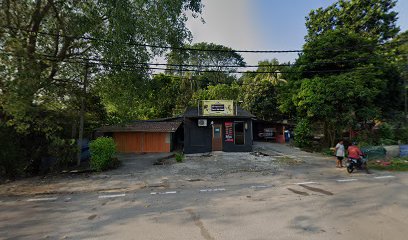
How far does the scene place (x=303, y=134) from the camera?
64.2 ft

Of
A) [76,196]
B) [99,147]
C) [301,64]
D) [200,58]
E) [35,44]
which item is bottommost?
[76,196]

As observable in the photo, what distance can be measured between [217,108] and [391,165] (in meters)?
11.1

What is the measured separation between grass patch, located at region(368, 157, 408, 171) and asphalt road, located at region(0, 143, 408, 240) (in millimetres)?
2538

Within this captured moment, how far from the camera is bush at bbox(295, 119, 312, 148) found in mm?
19406

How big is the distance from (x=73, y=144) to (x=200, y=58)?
41.6 m

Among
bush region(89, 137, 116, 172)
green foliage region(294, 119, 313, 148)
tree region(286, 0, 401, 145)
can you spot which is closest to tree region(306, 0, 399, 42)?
tree region(286, 0, 401, 145)

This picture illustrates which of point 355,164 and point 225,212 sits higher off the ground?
point 355,164

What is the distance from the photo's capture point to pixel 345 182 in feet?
30.6

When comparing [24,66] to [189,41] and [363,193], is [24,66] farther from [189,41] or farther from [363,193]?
[363,193]

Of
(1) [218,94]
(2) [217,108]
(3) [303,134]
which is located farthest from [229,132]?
(1) [218,94]

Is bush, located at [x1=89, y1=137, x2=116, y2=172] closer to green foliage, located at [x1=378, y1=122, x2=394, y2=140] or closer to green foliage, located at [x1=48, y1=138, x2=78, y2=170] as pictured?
green foliage, located at [x1=48, y1=138, x2=78, y2=170]

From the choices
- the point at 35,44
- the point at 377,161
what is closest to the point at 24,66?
the point at 35,44

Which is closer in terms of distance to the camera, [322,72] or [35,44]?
[35,44]

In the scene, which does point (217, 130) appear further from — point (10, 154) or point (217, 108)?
point (10, 154)
